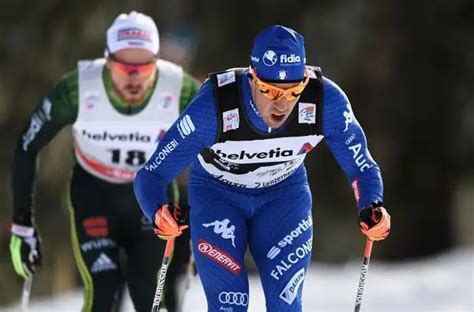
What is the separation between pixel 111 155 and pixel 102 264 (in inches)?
25.8

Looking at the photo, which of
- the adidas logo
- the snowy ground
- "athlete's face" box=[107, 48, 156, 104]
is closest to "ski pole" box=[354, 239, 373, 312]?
the adidas logo

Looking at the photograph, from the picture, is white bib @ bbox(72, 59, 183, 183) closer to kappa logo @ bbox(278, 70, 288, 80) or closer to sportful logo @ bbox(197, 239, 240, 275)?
sportful logo @ bbox(197, 239, 240, 275)

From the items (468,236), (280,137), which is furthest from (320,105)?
(468,236)

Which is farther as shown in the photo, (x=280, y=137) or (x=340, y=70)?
(x=340, y=70)

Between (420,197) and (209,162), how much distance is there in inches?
373

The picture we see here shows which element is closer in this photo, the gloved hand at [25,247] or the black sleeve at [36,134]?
the black sleeve at [36,134]

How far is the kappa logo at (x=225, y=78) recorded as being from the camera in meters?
5.54

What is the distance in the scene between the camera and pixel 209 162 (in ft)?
18.9

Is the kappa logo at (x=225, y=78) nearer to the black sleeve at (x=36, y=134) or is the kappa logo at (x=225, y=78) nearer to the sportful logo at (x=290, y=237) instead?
the sportful logo at (x=290, y=237)

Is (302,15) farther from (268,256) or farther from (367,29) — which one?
(268,256)

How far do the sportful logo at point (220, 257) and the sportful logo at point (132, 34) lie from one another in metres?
1.68

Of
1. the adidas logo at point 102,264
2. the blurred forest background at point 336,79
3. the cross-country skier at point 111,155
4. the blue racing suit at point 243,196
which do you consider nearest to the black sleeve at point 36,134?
the cross-country skier at point 111,155

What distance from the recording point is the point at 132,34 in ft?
22.3

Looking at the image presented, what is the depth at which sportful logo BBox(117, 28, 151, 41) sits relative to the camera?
A: 6801 millimetres
